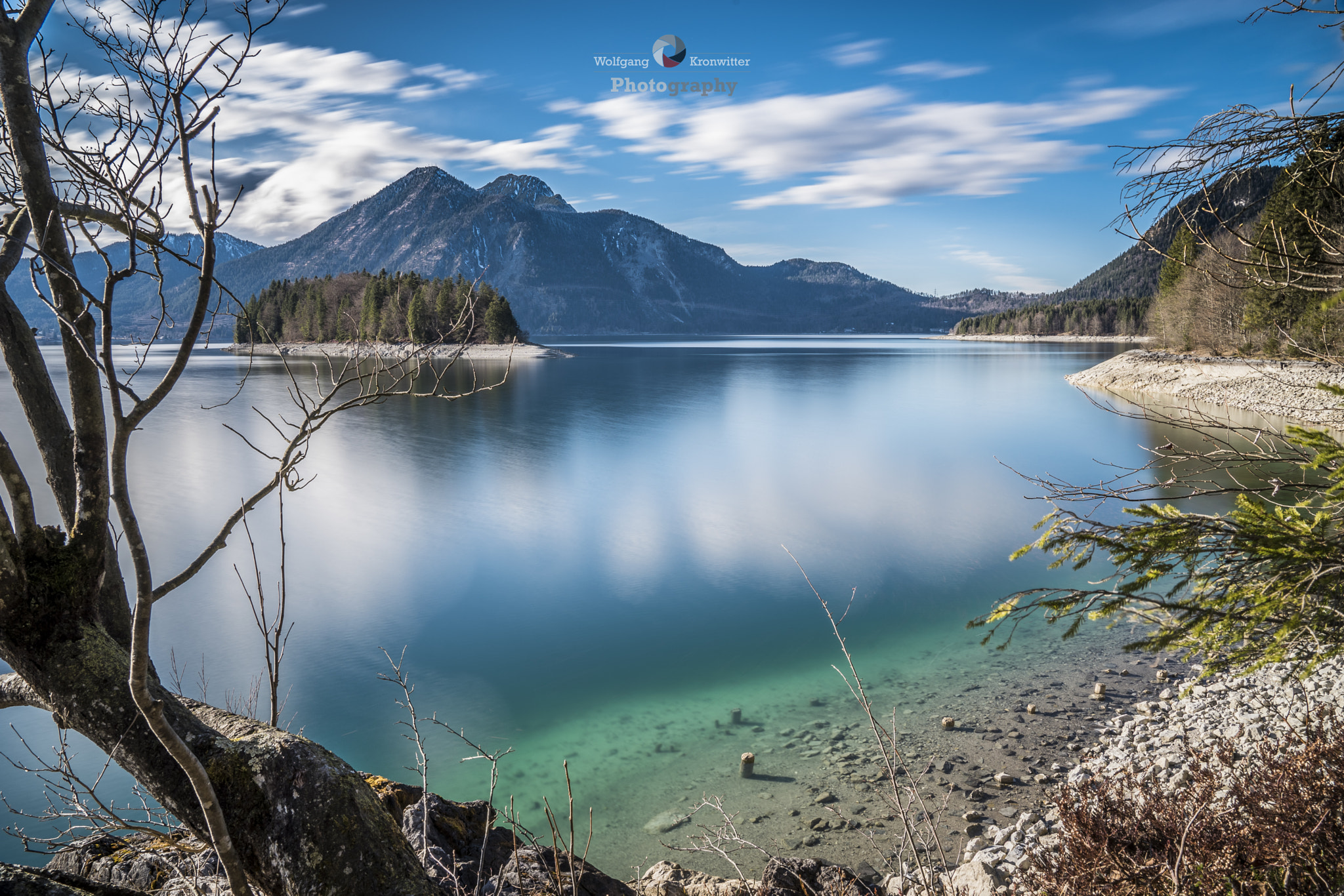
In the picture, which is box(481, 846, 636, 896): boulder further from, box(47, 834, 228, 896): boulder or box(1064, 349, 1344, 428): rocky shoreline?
box(1064, 349, 1344, 428): rocky shoreline

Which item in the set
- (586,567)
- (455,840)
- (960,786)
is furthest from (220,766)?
(586,567)

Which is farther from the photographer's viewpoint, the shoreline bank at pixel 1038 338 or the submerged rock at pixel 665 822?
the shoreline bank at pixel 1038 338

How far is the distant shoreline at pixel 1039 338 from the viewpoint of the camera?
92.8m

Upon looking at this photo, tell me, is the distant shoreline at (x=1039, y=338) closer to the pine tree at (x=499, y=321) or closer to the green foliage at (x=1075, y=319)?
the green foliage at (x=1075, y=319)

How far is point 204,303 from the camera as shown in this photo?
161 cm

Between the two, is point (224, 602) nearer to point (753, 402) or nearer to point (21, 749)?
point (21, 749)

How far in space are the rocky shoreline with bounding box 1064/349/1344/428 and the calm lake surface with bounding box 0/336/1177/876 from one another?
3.64 meters

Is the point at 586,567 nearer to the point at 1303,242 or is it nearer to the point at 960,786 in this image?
the point at 960,786

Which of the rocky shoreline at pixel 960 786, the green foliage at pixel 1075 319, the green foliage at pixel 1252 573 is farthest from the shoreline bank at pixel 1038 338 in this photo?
the green foliage at pixel 1252 573

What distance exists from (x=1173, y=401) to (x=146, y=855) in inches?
1362

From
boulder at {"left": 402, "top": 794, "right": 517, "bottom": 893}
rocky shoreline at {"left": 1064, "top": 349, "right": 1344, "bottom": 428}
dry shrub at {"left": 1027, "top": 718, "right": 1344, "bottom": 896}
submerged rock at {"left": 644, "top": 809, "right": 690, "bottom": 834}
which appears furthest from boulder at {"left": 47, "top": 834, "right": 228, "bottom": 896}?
rocky shoreline at {"left": 1064, "top": 349, "right": 1344, "bottom": 428}

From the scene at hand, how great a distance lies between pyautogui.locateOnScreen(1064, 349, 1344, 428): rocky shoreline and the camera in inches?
833

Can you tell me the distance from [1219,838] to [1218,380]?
106 feet

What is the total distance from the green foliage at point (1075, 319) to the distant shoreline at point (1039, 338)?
556 mm
